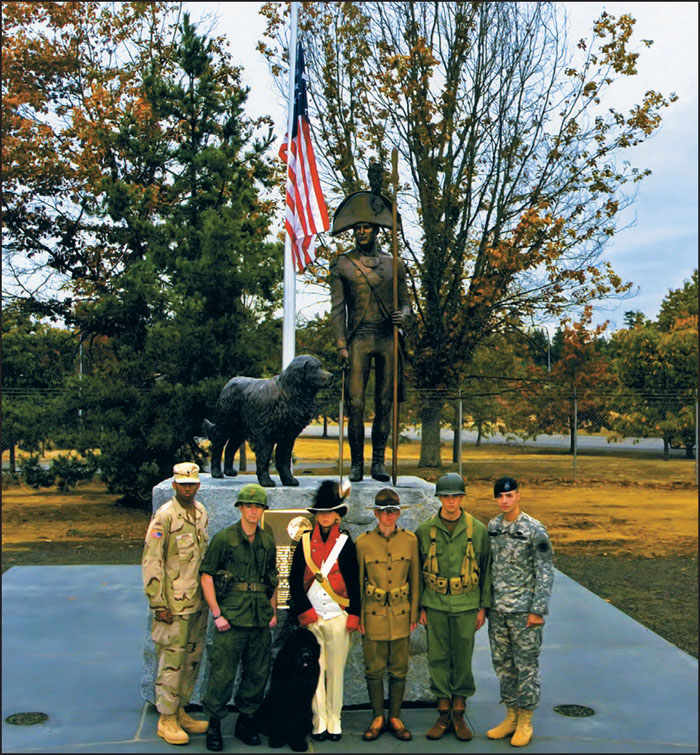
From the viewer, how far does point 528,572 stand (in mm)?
5164

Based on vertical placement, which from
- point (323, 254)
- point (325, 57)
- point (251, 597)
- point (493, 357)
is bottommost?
point (251, 597)

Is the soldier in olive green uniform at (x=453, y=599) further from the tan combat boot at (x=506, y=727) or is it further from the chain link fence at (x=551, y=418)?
the chain link fence at (x=551, y=418)

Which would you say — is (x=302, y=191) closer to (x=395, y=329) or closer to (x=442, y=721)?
(x=395, y=329)

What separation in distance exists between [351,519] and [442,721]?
1.54 metres

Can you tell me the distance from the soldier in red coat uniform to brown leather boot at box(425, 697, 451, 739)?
563 millimetres

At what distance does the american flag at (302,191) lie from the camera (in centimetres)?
918

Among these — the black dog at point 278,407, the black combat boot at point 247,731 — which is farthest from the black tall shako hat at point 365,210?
the black combat boot at point 247,731

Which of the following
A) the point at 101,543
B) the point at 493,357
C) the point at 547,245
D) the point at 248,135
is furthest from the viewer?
the point at 493,357

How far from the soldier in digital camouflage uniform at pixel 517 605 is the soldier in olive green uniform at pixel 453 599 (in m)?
0.10

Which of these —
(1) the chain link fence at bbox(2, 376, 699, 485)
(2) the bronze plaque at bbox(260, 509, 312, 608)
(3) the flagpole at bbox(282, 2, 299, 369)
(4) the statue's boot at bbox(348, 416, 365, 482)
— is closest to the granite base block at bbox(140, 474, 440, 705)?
(2) the bronze plaque at bbox(260, 509, 312, 608)

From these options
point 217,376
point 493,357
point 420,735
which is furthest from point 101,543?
point 493,357

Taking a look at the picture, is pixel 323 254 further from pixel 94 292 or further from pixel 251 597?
pixel 251 597

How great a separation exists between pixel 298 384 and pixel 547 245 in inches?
492

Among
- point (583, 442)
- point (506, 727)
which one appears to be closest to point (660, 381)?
point (583, 442)
